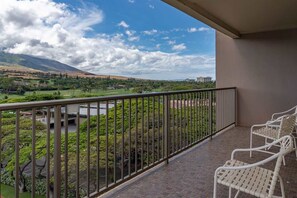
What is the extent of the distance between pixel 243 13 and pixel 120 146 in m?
2.99

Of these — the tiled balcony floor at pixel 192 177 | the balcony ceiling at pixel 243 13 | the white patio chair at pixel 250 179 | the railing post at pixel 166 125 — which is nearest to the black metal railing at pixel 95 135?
the railing post at pixel 166 125

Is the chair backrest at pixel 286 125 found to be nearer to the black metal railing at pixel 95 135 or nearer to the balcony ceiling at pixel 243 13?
the black metal railing at pixel 95 135

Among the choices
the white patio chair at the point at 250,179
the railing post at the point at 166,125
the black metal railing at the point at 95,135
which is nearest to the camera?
the white patio chair at the point at 250,179

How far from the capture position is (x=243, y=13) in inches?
169

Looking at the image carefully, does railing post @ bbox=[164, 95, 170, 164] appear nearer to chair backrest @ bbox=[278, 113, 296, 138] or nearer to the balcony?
the balcony

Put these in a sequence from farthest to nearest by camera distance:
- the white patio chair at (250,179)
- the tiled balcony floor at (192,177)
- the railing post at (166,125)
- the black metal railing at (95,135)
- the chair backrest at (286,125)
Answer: the railing post at (166,125), the chair backrest at (286,125), the tiled balcony floor at (192,177), the black metal railing at (95,135), the white patio chair at (250,179)

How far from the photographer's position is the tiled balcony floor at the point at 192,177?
2.54 m

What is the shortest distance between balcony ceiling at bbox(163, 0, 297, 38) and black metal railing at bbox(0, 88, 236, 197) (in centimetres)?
126

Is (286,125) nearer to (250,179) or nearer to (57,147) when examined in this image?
(250,179)

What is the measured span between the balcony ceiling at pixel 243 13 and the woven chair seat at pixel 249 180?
2380 millimetres

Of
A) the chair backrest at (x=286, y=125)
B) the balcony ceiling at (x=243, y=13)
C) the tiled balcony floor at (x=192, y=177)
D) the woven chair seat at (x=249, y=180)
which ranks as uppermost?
the balcony ceiling at (x=243, y=13)

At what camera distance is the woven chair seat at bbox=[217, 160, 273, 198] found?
1658 millimetres

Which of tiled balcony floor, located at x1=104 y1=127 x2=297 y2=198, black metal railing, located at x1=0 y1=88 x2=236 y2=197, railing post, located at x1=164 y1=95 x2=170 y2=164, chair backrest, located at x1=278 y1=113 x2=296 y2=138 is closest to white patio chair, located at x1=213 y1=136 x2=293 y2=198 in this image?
tiled balcony floor, located at x1=104 y1=127 x2=297 y2=198

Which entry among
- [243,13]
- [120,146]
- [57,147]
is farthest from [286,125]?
[57,147]
